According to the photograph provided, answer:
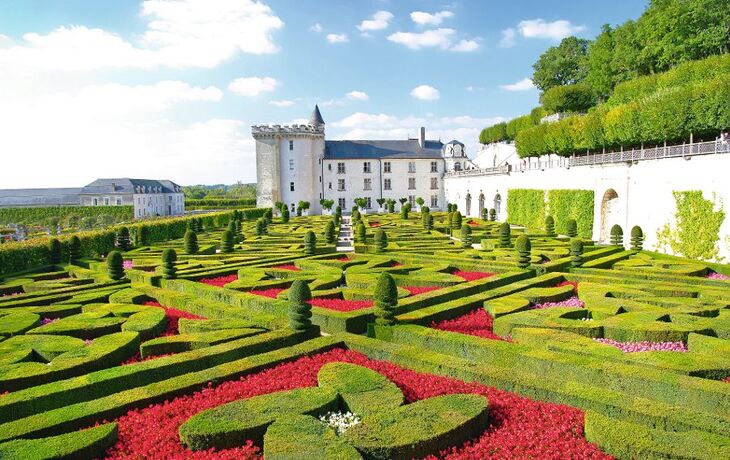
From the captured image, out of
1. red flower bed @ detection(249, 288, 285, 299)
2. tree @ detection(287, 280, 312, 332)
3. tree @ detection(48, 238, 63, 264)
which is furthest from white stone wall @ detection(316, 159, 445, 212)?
tree @ detection(287, 280, 312, 332)

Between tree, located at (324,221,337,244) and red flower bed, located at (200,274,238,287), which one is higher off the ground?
tree, located at (324,221,337,244)

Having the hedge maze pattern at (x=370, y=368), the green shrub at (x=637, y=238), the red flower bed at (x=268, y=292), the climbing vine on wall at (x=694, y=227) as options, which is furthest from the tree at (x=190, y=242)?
the climbing vine on wall at (x=694, y=227)

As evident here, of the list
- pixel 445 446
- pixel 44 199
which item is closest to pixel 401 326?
pixel 445 446

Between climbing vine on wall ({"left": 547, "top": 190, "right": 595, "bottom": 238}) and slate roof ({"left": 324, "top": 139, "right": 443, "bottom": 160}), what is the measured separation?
102ft

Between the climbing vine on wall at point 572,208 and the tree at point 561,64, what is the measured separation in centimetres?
3786

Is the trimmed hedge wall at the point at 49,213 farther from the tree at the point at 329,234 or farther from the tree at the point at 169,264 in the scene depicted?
the tree at the point at 169,264

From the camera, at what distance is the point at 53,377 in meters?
8.69

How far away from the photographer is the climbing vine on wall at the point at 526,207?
131ft

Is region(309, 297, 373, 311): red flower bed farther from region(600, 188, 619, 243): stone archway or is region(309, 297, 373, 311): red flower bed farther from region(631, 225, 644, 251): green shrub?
region(600, 188, 619, 243): stone archway

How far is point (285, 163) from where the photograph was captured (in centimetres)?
6312

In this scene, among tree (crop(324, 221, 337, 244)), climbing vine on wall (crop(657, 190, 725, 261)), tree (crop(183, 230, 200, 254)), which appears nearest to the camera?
climbing vine on wall (crop(657, 190, 725, 261))

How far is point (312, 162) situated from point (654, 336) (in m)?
56.3

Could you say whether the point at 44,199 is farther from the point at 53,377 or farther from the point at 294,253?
the point at 53,377

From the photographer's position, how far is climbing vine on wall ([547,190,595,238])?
109ft
